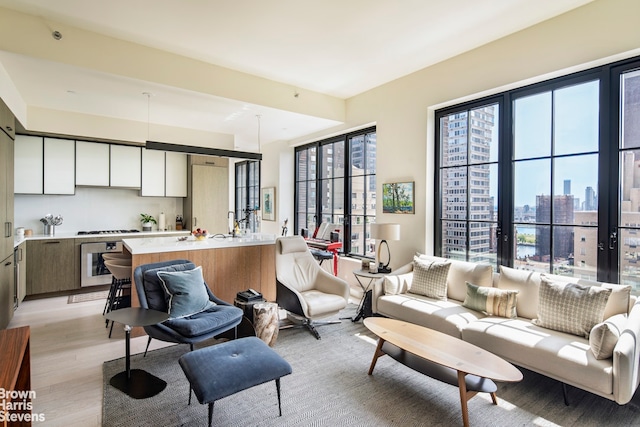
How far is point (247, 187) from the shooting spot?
8477mm

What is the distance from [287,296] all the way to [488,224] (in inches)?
96.4

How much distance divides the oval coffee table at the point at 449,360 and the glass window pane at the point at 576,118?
2.17 meters

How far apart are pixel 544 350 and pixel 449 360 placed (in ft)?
2.58

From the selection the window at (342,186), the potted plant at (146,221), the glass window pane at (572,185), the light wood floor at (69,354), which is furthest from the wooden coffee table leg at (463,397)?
the potted plant at (146,221)

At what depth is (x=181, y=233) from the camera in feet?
20.1

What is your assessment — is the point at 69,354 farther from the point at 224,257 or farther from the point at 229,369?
the point at 229,369

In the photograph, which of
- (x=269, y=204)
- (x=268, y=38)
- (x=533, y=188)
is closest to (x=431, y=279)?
(x=533, y=188)

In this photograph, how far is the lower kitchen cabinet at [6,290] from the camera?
3.37 m

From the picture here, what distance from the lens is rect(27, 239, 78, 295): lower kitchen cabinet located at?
4.87 meters

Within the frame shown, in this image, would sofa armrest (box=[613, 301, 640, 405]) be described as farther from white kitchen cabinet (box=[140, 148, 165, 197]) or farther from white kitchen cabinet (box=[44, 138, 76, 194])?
white kitchen cabinet (box=[44, 138, 76, 194])

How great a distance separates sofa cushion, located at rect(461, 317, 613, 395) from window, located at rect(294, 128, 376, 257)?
253cm

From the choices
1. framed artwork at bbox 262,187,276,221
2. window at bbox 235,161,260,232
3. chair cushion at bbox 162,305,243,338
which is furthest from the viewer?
window at bbox 235,161,260,232

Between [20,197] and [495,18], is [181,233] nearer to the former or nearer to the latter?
[20,197]

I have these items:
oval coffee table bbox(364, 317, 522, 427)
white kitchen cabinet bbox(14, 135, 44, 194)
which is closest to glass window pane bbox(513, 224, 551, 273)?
oval coffee table bbox(364, 317, 522, 427)
